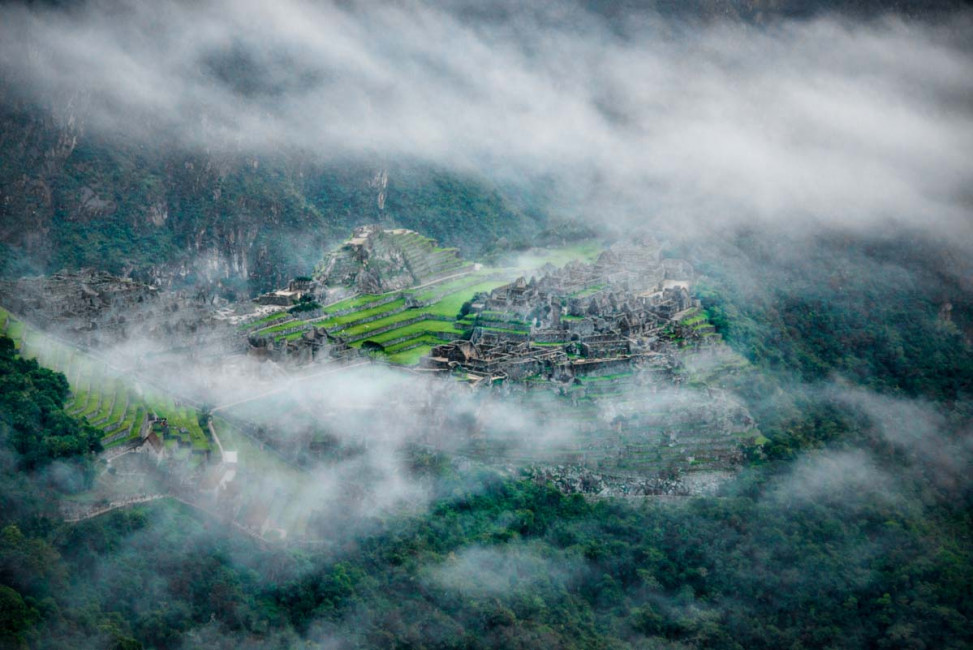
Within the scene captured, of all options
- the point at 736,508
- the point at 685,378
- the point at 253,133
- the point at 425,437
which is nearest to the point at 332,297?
the point at 425,437

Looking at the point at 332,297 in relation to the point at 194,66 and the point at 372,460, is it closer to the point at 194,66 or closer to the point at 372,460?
the point at 372,460

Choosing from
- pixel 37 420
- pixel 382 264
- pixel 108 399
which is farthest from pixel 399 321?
pixel 37 420

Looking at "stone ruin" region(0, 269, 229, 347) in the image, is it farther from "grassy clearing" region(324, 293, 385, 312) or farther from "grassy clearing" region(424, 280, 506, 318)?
"grassy clearing" region(424, 280, 506, 318)

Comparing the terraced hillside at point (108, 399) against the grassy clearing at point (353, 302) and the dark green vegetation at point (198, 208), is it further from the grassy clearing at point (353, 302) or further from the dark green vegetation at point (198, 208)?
the dark green vegetation at point (198, 208)

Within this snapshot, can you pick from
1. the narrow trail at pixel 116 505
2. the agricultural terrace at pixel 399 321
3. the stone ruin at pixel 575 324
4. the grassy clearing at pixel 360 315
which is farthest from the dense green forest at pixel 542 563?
the grassy clearing at pixel 360 315

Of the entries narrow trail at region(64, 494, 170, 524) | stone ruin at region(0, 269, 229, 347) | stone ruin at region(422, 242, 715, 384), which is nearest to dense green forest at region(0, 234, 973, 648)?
narrow trail at region(64, 494, 170, 524)

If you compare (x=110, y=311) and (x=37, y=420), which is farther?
(x=110, y=311)

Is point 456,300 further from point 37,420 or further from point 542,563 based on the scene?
point 37,420

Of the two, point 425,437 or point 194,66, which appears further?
point 194,66
